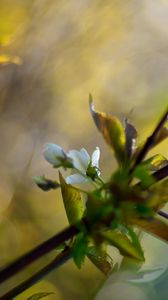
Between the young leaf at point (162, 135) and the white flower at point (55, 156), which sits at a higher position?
the white flower at point (55, 156)

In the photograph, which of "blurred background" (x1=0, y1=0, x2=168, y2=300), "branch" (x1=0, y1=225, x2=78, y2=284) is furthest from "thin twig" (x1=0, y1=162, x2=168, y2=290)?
"blurred background" (x1=0, y1=0, x2=168, y2=300)

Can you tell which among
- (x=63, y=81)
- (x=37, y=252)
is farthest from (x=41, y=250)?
(x=63, y=81)

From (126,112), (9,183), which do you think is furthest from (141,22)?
(9,183)

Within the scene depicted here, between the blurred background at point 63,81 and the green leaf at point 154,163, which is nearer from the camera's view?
the green leaf at point 154,163

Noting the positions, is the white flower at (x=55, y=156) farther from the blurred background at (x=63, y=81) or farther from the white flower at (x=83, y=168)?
the blurred background at (x=63, y=81)

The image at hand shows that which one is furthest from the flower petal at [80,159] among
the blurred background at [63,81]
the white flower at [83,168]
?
the blurred background at [63,81]

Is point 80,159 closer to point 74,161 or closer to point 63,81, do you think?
point 74,161

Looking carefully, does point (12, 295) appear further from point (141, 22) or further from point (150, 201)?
point (141, 22)
